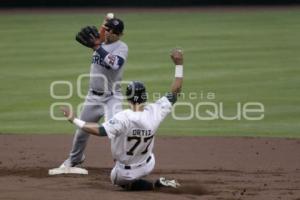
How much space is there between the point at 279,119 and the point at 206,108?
1.55m

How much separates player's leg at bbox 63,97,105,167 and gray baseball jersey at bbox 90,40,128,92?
20cm

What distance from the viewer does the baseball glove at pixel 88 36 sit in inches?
328

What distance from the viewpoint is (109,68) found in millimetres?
8789

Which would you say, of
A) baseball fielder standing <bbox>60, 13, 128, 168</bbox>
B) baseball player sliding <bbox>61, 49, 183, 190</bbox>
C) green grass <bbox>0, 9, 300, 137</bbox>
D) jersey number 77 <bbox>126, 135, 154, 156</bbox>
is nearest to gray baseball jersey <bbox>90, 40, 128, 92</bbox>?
baseball fielder standing <bbox>60, 13, 128, 168</bbox>

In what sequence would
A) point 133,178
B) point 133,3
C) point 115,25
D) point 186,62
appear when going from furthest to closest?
1. point 133,3
2. point 186,62
3. point 115,25
4. point 133,178

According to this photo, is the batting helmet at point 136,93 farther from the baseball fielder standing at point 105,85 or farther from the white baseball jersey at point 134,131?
the baseball fielder standing at point 105,85

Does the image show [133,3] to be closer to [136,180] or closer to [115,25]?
[115,25]

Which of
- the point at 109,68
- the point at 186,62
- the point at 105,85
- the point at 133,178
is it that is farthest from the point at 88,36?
the point at 186,62

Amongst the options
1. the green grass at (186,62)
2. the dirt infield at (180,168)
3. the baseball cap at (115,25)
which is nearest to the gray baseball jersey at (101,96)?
the baseball cap at (115,25)

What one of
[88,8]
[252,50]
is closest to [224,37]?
[252,50]

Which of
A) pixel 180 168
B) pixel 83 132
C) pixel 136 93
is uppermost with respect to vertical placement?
pixel 136 93

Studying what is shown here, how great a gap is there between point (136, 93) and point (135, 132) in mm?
377

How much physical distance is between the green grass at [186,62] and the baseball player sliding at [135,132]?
173 inches

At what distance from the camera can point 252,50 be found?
20188 mm
